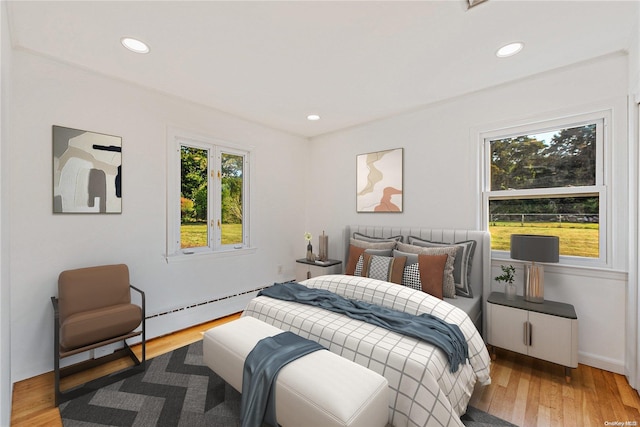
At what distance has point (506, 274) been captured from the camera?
2732 mm

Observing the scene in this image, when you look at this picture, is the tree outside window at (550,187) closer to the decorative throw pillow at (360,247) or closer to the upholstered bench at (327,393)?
the decorative throw pillow at (360,247)

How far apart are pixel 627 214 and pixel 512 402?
1704 mm

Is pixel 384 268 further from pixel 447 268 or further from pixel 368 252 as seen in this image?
pixel 447 268

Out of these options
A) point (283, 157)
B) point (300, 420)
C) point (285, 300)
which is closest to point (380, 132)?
point (283, 157)

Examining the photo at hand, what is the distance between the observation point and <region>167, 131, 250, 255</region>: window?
313 cm

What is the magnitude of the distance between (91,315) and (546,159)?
4.10 m

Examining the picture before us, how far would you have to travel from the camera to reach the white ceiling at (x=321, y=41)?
1.77 metres

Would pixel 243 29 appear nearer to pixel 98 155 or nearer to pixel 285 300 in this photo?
pixel 98 155

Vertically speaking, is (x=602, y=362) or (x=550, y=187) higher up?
(x=550, y=187)

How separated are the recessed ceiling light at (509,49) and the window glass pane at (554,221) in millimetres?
1360

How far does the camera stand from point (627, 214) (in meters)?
2.23

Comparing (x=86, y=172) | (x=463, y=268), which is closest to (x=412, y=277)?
(x=463, y=268)

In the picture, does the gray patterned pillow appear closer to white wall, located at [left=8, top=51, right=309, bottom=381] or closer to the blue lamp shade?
the blue lamp shade

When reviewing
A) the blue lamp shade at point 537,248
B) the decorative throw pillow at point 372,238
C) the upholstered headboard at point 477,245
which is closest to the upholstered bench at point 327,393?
the upholstered headboard at point 477,245
